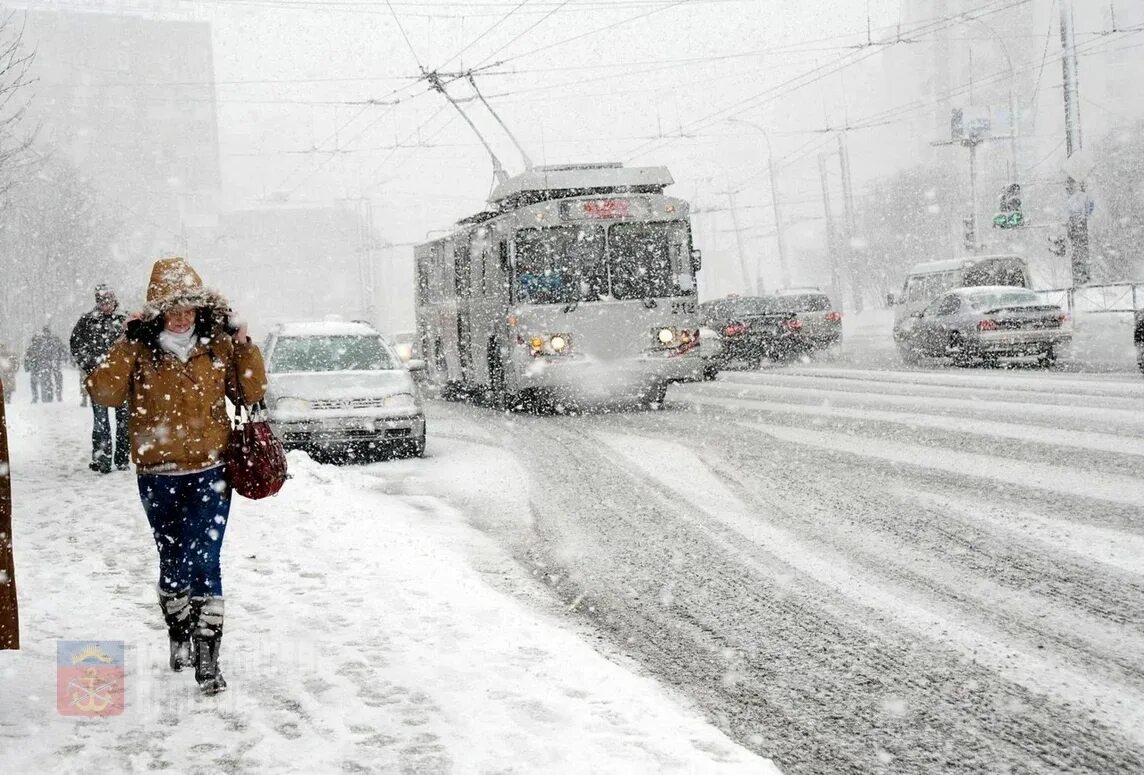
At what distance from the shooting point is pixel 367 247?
68.7 meters

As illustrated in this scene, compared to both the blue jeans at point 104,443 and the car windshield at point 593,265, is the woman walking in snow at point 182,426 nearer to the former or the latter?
the blue jeans at point 104,443

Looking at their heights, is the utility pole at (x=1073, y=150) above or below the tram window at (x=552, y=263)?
above

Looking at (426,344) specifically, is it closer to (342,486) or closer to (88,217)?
(342,486)

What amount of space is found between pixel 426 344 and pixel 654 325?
10247 mm

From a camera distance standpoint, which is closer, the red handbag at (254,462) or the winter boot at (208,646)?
the winter boot at (208,646)

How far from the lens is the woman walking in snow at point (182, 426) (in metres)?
5.08

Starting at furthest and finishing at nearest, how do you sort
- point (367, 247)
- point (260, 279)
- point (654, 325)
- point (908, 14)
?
point (908, 14), point (260, 279), point (367, 247), point (654, 325)

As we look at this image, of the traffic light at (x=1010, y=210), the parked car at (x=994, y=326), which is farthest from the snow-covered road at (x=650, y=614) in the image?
the traffic light at (x=1010, y=210)

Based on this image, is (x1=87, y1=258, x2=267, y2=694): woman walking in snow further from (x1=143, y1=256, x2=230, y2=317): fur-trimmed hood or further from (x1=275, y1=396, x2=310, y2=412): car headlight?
(x1=275, y1=396, x2=310, y2=412): car headlight

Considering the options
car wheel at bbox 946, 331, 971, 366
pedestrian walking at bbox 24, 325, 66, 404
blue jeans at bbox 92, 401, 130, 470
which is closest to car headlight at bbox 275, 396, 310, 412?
blue jeans at bbox 92, 401, 130, 470

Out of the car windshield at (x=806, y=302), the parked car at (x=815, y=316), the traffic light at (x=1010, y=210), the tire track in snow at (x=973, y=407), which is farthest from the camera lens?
the traffic light at (x=1010, y=210)

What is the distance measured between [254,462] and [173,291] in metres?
0.78

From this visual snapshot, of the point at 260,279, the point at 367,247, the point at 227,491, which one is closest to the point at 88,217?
the point at 367,247

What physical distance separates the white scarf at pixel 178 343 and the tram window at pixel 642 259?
13949mm
